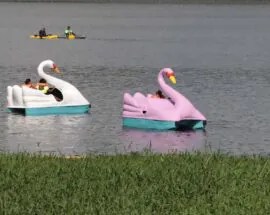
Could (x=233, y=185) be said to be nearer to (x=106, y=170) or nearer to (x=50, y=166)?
(x=106, y=170)

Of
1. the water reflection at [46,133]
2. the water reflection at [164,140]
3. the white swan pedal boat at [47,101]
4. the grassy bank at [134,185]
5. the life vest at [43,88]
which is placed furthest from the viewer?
the life vest at [43,88]

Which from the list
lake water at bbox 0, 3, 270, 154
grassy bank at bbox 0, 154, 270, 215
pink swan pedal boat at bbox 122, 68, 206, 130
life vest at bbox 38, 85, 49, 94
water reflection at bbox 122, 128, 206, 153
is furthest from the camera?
life vest at bbox 38, 85, 49, 94

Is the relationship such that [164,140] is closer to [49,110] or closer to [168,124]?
[168,124]

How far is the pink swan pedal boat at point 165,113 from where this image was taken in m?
34.0

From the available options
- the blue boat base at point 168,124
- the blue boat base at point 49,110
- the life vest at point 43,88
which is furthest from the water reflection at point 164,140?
the life vest at point 43,88

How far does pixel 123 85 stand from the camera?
5631cm

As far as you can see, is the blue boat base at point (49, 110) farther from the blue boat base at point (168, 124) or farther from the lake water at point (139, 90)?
the blue boat base at point (168, 124)

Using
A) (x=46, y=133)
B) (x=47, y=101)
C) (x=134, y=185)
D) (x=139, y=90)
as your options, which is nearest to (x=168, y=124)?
(x=46, y=133)

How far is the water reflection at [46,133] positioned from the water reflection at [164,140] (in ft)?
5.83

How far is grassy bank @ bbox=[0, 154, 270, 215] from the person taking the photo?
50.9 ft

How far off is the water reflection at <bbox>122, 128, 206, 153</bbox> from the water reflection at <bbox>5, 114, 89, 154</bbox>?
1777 millimetres

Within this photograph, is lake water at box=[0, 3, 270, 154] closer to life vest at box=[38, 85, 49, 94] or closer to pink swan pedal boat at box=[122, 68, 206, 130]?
pink swan pedal boat at box=[122, 68, 206, 130]

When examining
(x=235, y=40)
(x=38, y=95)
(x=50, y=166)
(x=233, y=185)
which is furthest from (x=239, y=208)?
(x=235, y=40)

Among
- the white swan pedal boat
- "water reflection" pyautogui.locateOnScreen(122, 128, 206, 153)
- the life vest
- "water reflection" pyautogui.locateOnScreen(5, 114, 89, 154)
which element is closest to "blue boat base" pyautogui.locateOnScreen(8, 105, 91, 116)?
the white swan pedal boat
